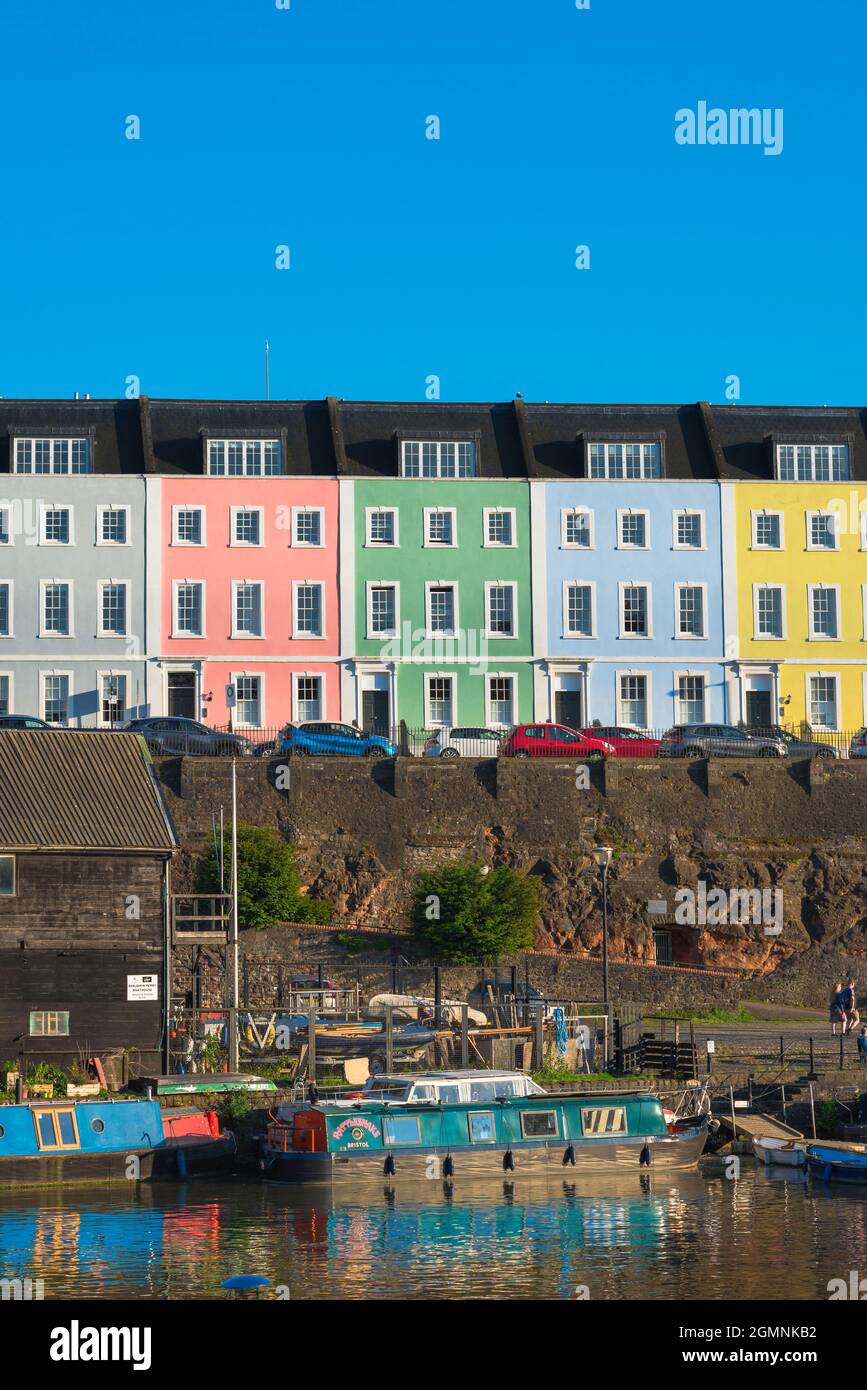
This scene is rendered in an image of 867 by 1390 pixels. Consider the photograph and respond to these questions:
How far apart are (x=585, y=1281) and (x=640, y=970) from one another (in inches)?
918

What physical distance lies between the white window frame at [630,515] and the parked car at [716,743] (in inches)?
334

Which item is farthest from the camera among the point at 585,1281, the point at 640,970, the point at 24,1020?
the point at 640,970

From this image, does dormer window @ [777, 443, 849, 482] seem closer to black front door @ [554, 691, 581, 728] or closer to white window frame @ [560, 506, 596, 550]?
white window frame @ [560, 506, 596, 550]

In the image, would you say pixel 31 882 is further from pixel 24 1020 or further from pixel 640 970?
pixel 640 970

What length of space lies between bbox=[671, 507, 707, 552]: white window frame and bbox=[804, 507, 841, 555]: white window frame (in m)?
3.58

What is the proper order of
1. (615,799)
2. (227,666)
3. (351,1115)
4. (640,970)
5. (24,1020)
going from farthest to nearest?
1. (227,666)
2. (615,799)
3. (640,970)
4. (24,1020)
5. (351,1115)

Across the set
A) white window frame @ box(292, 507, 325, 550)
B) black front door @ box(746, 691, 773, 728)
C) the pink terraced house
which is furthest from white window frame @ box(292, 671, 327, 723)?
black front door @ box(746, 691, 773, 728)

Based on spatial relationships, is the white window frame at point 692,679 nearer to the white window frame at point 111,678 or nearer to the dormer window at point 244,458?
the dormer window at point 244,458

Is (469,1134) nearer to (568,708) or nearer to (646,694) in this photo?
(568,708)

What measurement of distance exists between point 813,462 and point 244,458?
19857 millimetres

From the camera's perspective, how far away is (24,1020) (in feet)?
132

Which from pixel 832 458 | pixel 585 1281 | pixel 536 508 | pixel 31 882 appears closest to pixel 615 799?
pixel 536 508

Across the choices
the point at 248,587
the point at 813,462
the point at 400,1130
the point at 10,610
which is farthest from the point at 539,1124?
the point at 813,462

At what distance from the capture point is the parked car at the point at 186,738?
58.6 m
